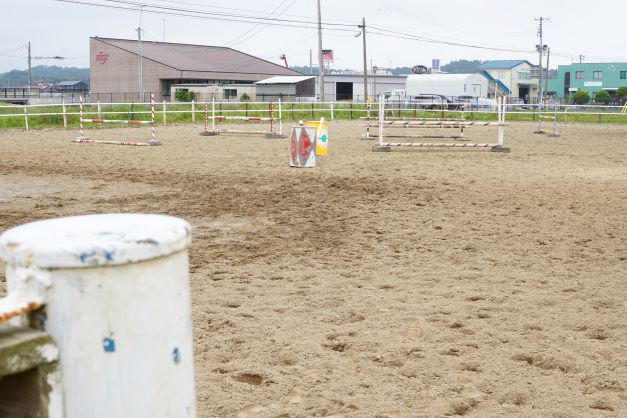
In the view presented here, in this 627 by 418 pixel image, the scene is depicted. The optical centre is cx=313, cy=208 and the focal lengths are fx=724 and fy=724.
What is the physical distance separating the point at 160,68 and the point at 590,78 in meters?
52.2

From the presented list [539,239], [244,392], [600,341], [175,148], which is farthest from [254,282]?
[175,148]

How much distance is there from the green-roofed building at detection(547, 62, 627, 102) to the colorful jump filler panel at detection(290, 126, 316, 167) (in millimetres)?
72122

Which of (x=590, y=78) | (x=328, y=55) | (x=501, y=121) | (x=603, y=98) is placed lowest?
(x=501, y=121)

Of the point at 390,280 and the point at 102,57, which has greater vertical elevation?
the point at 102,57

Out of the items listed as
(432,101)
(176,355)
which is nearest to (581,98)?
(432,101)

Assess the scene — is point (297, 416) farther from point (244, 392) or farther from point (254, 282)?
point (254, 282)

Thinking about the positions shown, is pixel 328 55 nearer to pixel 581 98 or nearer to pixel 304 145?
pixel 581 98

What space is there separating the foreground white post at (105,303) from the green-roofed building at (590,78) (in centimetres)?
8331

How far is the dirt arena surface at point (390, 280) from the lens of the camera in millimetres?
3396

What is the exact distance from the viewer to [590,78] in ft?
271

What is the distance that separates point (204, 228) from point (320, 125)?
8341mm

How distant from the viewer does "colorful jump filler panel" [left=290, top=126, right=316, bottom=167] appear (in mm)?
12852

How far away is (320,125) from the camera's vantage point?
1554cm

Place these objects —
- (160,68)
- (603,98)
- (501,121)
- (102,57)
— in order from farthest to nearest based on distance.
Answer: (603,98)
(102,57)
(160,68)
(501,121)
